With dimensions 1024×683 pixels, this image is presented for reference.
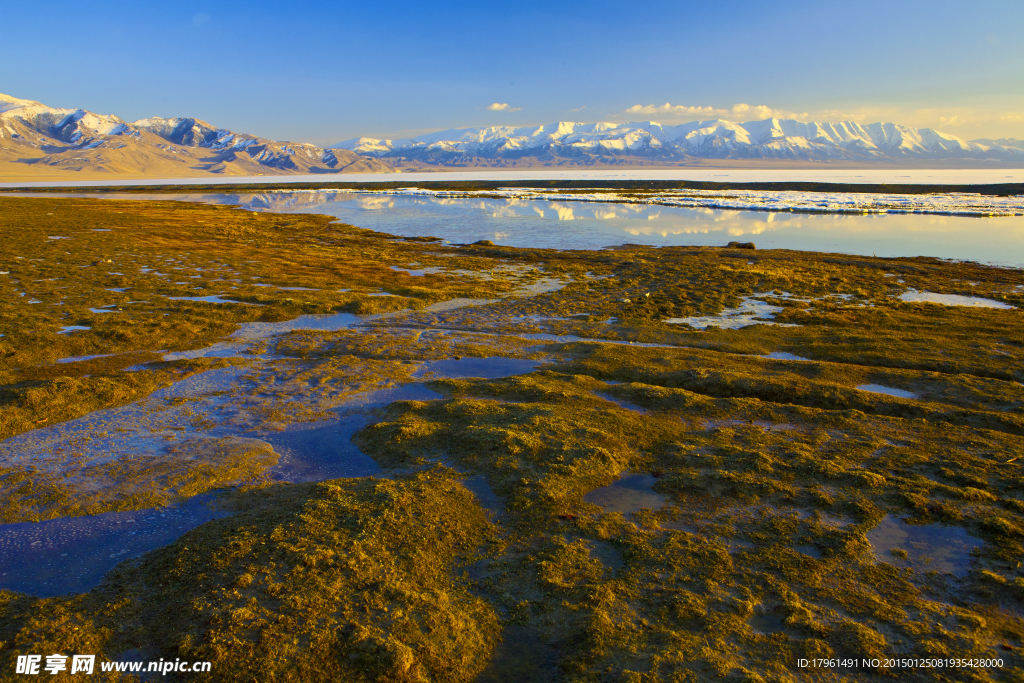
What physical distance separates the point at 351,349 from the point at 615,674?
14459mm

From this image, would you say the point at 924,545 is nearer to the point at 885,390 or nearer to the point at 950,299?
the point at 885,390

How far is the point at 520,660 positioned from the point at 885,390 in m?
13.4

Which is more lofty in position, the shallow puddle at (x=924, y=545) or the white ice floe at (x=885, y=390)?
the white ice floe at (x=885, y=390)

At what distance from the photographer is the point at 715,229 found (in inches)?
2304

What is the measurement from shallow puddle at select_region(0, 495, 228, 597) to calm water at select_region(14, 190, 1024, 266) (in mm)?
39148

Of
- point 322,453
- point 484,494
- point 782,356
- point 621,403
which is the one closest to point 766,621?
point 484,494

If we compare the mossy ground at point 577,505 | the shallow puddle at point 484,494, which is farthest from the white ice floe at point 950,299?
the shallow puddle at point 484,494

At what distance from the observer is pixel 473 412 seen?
496 inches

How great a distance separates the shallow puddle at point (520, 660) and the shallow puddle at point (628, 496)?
9.95 feet

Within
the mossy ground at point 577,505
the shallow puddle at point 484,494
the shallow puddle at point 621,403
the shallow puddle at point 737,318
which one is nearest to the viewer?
the mossy ground at point 577,505

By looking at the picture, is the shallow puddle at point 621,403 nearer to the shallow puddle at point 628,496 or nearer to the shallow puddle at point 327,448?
the shallow puddle at point 628,496

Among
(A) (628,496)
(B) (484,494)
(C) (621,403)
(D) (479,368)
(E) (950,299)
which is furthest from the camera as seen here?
(E) (950,299)

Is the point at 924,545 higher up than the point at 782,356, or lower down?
lower down

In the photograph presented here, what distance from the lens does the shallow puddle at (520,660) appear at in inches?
237
